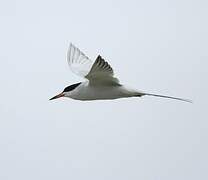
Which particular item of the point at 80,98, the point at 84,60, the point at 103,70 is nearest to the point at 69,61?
A: the point at 84,60

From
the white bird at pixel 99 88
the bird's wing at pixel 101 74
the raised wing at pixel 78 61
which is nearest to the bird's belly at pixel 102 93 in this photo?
the white bird at pixel 99 88

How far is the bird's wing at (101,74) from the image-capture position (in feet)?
24.9

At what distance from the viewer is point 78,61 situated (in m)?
9.99

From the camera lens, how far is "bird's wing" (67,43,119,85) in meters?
7.70

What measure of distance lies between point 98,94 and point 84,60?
5.01 feet

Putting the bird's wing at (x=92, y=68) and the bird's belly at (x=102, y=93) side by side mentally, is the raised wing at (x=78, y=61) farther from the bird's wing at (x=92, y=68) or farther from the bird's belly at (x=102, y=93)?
the bird's belly at (x=102, y=93)

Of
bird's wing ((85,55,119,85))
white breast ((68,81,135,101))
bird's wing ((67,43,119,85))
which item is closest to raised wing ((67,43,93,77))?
bird's wing ((67,43,119,85))

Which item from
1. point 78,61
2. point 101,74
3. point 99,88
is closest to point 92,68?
point 101,74

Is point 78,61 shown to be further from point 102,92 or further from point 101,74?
point 101,74

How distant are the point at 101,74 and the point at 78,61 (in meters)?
1.94

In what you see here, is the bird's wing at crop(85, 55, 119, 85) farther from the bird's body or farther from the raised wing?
the raised wing

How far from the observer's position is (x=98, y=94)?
866cm

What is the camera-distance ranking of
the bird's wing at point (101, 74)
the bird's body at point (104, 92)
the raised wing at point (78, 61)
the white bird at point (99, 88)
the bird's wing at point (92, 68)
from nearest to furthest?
the bird's wing at point (101, 74) → the bird's wing at point (92, 68) → the white bird at point (99, 88) → the bird's body at point (104, 92) → the raised wing at point (78, 61)

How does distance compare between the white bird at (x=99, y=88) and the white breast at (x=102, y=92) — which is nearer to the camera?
the white bird at (x=99, y=88)
